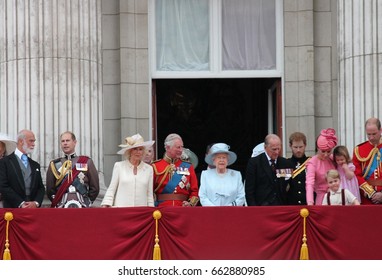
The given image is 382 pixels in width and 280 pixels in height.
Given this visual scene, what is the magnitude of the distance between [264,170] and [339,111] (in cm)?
369

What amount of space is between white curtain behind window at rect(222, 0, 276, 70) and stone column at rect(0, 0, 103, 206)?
9.02 ft

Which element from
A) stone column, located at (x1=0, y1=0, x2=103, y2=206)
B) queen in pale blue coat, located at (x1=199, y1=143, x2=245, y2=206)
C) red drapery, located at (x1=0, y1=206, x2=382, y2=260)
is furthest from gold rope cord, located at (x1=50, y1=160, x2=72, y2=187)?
stone column, located at (x1=0, y1=0, x2=103, y2=206)

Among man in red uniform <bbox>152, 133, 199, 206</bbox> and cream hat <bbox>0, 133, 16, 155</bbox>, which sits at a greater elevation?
cream hat <bbox>0, 133, 16, 155</bbox>

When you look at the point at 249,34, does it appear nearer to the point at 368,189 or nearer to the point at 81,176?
the point at 368,189

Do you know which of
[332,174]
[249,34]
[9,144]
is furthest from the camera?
[249,34]

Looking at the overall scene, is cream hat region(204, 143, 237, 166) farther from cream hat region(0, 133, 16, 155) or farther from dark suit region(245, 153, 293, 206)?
cream hat region(0, 133, 16, 155)

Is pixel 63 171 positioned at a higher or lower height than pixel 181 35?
lower

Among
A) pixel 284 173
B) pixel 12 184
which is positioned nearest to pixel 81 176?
pixel 12 184

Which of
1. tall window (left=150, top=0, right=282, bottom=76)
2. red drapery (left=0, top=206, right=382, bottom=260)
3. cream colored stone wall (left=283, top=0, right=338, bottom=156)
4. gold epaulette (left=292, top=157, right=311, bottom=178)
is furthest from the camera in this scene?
tall window (left=150, top=0, right=282, bottom=76)

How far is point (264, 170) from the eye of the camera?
16.5 m

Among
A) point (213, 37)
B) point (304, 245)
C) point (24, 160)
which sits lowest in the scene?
point (304, 245)

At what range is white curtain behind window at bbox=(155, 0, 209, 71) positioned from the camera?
20.7 m

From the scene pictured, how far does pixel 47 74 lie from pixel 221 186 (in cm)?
410

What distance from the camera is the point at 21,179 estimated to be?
53.8ft
